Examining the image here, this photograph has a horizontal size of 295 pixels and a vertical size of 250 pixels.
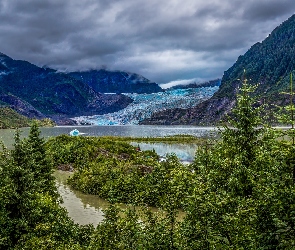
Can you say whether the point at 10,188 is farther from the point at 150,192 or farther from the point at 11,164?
the point at 150,192

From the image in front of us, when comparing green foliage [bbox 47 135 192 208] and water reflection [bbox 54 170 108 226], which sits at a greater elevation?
green foliage [bbox 47 135 192 208]

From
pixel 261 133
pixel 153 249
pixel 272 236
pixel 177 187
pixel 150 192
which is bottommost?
pixel 150 192

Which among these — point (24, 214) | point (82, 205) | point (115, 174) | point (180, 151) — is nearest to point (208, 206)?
point (24, 214)

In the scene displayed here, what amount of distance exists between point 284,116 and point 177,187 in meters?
5.46

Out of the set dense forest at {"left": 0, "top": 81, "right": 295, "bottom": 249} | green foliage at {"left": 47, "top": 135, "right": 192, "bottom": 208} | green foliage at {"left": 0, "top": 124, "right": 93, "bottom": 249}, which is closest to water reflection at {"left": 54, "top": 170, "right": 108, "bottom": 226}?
green foliage at {"left": 47, "top": 135, "right": 192, "bottom": 208}

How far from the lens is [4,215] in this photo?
20.5 meters

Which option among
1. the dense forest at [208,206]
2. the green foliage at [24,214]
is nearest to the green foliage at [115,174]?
the green foliage at [24,214]

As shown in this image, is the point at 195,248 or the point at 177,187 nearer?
the point at 195,248

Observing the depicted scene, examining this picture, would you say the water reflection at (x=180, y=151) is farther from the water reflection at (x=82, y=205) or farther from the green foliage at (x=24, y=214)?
the green foliage at (x=24, y=214)

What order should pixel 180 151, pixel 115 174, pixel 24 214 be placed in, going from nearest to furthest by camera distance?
1. pixel 24 214
2. pixel 115 174
3. pixel 180 151

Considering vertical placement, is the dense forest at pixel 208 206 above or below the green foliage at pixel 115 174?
above

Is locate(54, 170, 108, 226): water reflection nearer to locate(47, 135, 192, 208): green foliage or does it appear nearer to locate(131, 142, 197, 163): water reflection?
locate(47, 135, 192, 208): green foliage

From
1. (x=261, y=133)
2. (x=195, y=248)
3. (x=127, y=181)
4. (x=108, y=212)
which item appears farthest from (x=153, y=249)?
(x=127, y=181)

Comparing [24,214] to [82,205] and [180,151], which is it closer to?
[82,205]
